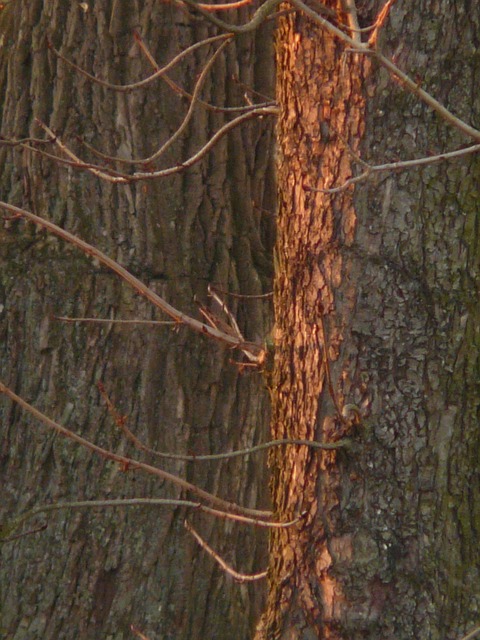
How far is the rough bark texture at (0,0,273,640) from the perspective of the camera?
3.45 meters

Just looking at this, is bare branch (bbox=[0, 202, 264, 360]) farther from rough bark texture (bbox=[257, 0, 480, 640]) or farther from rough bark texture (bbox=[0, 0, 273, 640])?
rough bark texture (bbox=[0, 0, 273, 640])

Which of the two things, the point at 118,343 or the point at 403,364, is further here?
the point at 118,343

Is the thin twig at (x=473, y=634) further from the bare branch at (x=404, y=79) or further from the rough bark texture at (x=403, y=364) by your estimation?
the bare branch at (x=404, y=79)

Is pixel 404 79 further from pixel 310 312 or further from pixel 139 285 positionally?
pixel 139 285

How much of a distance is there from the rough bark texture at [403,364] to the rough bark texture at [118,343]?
1545 mm

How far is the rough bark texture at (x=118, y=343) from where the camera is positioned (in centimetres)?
345

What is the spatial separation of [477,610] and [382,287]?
2.35 feet

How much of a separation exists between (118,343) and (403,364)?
1751 mm

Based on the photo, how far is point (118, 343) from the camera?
3.53m

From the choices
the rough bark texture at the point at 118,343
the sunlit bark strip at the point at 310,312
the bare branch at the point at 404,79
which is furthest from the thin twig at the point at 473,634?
the rough bark texture at the point at 118,343

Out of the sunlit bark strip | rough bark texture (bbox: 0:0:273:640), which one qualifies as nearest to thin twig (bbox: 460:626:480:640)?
the sunlit bark strip

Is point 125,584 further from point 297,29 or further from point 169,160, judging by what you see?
point 297,29

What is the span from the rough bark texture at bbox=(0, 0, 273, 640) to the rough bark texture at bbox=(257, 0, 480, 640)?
1545 mm

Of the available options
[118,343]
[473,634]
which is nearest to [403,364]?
[473,634]
